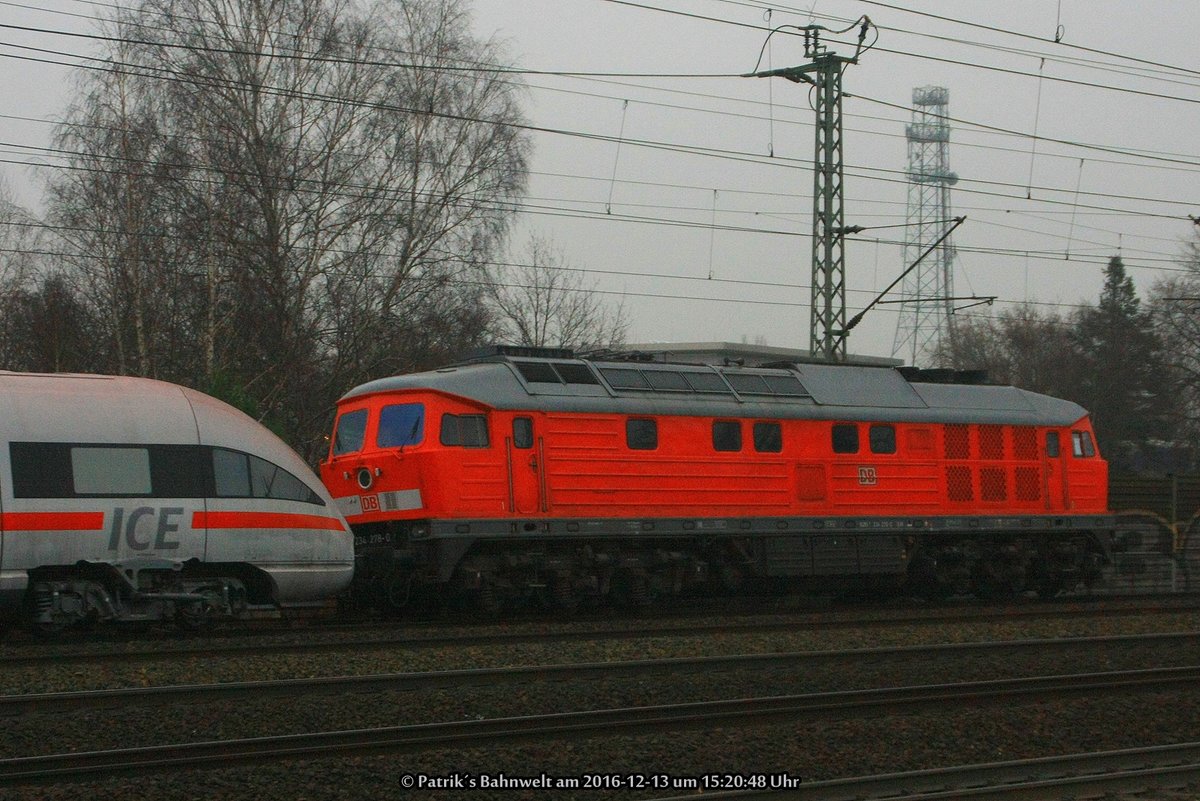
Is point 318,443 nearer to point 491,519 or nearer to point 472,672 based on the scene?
point 491,519

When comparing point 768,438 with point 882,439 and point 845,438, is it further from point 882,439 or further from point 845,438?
point 882,439

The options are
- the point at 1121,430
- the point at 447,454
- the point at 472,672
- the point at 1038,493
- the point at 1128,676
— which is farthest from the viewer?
the point at 1121,430

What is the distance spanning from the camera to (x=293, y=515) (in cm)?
1711

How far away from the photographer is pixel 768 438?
20.9 meters

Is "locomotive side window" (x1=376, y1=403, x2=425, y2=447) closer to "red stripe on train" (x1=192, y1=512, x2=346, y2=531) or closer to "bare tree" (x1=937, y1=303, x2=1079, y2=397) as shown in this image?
"red stripe on train" (x1=192, y1=512, x2=346, y2=531)

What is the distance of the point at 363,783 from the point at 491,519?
9.23m

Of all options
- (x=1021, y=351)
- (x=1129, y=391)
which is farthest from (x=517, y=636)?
(x=1021, y=351)

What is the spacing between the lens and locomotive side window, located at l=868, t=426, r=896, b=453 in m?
22.0

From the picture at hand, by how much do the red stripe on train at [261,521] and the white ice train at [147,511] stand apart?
0.04 ft

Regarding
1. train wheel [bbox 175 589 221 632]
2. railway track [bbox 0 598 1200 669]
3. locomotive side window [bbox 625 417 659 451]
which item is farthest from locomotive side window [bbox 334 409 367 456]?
locomotive side window [bbox 625 417 659 451]

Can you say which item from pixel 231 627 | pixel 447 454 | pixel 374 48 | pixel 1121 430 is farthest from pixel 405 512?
pixel 1121 430

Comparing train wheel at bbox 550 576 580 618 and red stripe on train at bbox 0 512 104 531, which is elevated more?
red stripe on train at bbox 0 512 104 531

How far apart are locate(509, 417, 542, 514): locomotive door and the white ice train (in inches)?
96.9

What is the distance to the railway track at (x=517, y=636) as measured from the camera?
46.7 ft
